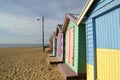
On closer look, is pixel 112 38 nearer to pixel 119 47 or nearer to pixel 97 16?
pixel 119 47

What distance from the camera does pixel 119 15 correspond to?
359 cm

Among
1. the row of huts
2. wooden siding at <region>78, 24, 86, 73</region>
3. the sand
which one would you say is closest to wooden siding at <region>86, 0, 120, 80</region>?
the row of huts

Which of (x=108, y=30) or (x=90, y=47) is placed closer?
(x=108, y=30)

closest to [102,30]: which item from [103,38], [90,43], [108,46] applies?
[103,38]

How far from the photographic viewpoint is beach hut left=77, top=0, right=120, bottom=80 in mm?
3726

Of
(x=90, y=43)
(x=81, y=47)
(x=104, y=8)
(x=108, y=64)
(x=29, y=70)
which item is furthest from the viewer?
(x=29, y=70)

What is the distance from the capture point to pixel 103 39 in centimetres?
440

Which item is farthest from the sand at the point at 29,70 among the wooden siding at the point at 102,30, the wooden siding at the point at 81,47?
the wooden siding at the point at 102,30

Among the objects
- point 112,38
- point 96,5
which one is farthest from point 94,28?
point 112,38

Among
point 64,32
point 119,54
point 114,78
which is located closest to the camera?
point 119,54

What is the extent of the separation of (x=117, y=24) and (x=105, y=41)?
0.73 m

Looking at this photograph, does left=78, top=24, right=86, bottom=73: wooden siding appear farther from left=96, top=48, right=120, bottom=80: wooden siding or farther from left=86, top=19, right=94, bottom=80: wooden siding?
left=96, top=48, right=120, bottom=80: wooden siding

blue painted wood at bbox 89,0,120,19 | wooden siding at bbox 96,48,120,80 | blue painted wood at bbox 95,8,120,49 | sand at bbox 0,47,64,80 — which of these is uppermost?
blue painted wood at bbox 89,0,120,19

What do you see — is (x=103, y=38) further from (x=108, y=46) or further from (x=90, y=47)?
(x=90, y=47)
